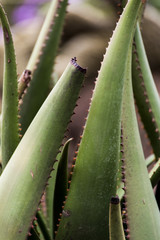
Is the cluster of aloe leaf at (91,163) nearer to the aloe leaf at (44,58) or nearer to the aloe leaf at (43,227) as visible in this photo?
the aloe leaf at (43,227)

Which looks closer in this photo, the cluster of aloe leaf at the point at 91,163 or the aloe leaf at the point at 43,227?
the cluster of aloe leaf at the point at 91,163

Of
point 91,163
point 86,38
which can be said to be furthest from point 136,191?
point 86,38

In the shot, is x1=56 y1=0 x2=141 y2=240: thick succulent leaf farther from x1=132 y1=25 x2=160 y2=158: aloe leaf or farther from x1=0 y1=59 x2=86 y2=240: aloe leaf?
x1=132 y1=25 x2=160 y2=158: aloe leaf

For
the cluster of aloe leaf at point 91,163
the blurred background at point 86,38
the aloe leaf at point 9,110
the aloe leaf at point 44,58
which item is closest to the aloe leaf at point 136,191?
the cluster of aloe leaf at point 91,163

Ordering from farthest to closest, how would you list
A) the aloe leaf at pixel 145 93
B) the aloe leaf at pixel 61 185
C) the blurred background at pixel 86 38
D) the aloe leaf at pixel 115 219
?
1. the blurred background at pixel 86 38
2. the aloe leaf at pixel 145 93
3. the aloe leaf at pixel 61 185
4. the aloe leaf at pixel 115 219

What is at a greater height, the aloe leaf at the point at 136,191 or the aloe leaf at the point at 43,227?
the aloe leaf at the point at 136,191

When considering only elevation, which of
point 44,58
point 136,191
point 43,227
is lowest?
point 43,227

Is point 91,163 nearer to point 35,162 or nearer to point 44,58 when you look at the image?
point 35,162
